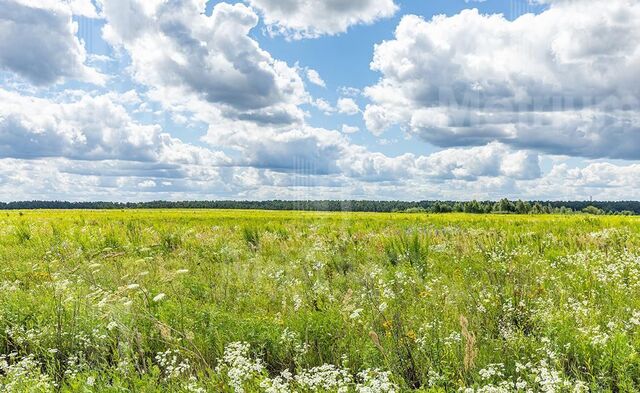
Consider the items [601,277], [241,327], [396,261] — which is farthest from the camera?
[396,261]

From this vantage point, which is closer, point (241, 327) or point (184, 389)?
point (184, 389)

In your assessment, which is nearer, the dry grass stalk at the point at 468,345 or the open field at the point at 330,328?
the dry grass stalk at the point at 468,345

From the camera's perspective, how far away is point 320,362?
15.9 feet

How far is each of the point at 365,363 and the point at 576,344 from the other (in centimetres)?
207

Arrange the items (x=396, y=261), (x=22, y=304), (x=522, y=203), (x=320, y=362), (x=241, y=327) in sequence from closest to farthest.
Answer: (x=320, y=362) → (x=241, y=327) → (x=22, y=304) → (x=396, y=261) → (x=522, y=203)

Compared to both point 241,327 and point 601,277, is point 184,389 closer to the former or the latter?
point 241,327

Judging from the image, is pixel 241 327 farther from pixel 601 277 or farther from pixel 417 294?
pixel 601 277

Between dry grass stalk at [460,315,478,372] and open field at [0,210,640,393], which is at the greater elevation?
dry grass stalk at [460,315,478,372]

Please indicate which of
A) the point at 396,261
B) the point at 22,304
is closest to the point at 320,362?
the point at 22,304

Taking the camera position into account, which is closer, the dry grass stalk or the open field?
the dry grass stalk

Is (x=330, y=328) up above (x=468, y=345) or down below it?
below

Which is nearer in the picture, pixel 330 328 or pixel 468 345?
pixel 468 345

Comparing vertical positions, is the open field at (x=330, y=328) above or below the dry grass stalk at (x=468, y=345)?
below

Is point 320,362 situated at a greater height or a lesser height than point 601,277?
lesser
